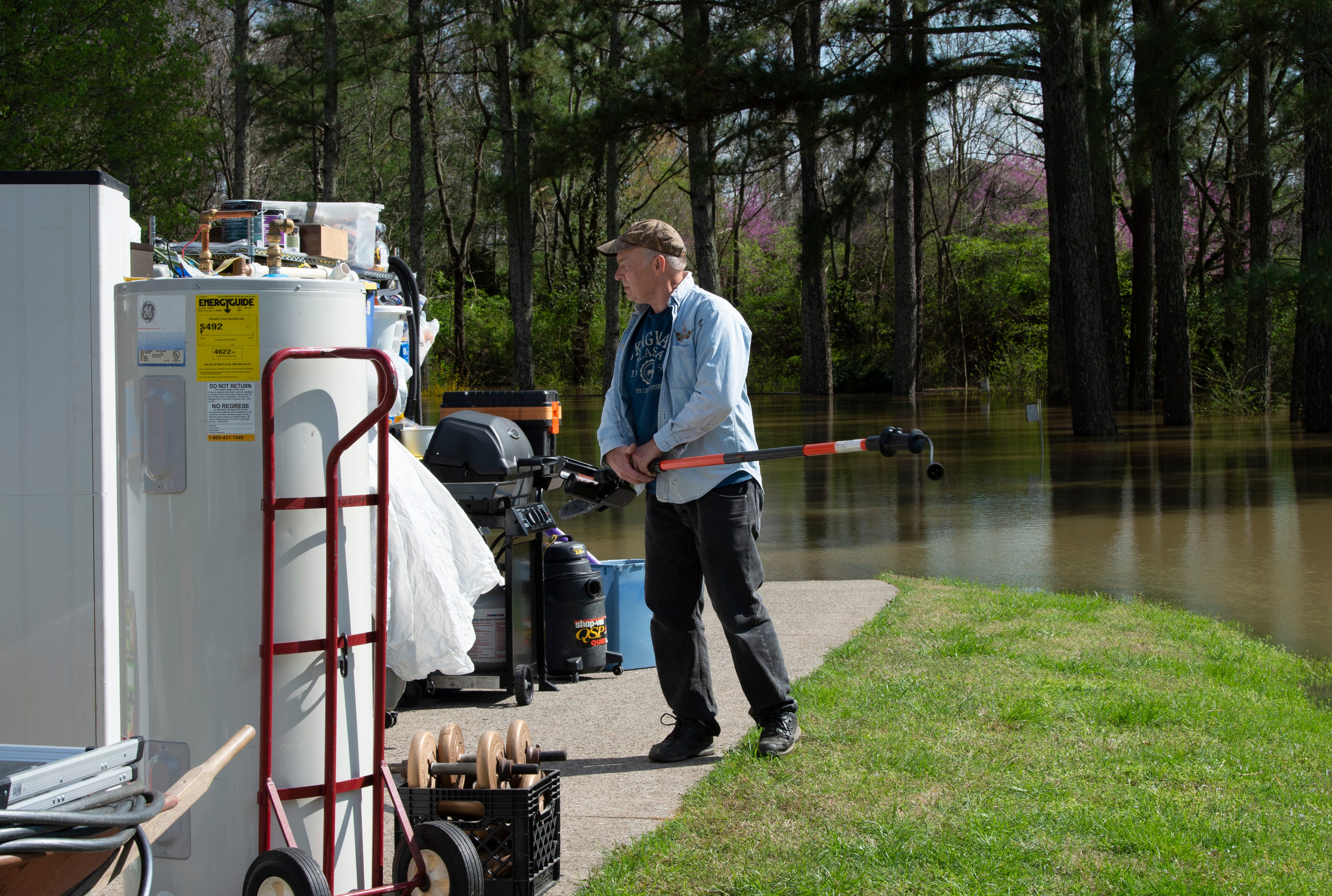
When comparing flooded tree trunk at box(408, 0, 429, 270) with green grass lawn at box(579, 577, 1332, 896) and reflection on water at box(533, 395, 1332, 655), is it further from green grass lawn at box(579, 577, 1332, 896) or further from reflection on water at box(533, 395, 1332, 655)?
green grass lawn at box(579, 577, 1332, 896)

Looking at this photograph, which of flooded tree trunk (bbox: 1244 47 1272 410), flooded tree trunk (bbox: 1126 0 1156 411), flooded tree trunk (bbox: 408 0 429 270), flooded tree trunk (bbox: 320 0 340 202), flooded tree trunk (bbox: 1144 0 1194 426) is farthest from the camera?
flooded tree trunk (bbox: 408 0 429 270)

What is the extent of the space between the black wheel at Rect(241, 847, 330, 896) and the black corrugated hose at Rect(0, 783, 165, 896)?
574 mm

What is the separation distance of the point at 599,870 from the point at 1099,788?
1.62 metres

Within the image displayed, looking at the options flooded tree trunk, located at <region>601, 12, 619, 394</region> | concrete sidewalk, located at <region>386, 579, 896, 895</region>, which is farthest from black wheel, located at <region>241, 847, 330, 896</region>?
flooded tree trunk, located at <region>601, 12, 619, 394</region>

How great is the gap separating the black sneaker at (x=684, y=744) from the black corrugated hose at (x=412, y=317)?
202 cm

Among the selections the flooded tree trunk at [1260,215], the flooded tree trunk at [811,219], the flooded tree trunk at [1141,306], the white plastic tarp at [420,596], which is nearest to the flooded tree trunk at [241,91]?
the flooded tree trunk at [811,219]

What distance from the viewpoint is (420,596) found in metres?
3.51

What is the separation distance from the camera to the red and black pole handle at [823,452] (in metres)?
4.08

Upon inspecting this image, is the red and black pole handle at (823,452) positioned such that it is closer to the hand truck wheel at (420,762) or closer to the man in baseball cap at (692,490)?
the man in baseball cap at (692,490)

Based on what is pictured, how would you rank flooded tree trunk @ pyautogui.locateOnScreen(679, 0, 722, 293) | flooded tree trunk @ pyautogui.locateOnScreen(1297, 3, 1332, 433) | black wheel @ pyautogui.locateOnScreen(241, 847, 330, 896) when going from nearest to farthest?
1. black wheel @ pyautogui.locateOnScreen(241, 847, 330, 896)
2. flooded tree trunk @ pyautogui.locateOnScreen(1297, 3, 1332, 433)
3. flooded tree trunk @ pyautogui.locateOnScreen(679, 0, 722, 293)

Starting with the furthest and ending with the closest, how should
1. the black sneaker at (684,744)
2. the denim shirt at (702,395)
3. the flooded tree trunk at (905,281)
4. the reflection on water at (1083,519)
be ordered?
the flooded tree trunk at (905,281) < the reflection on water at (1083,519) < the black sneaker at (684,744) < the denim shirt at (702,395)

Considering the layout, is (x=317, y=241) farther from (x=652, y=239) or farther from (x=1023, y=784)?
(x=1023, y=784)

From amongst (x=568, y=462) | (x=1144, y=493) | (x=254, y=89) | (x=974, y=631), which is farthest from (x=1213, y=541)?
(x=254, y=89)

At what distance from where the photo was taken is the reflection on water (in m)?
8.54
